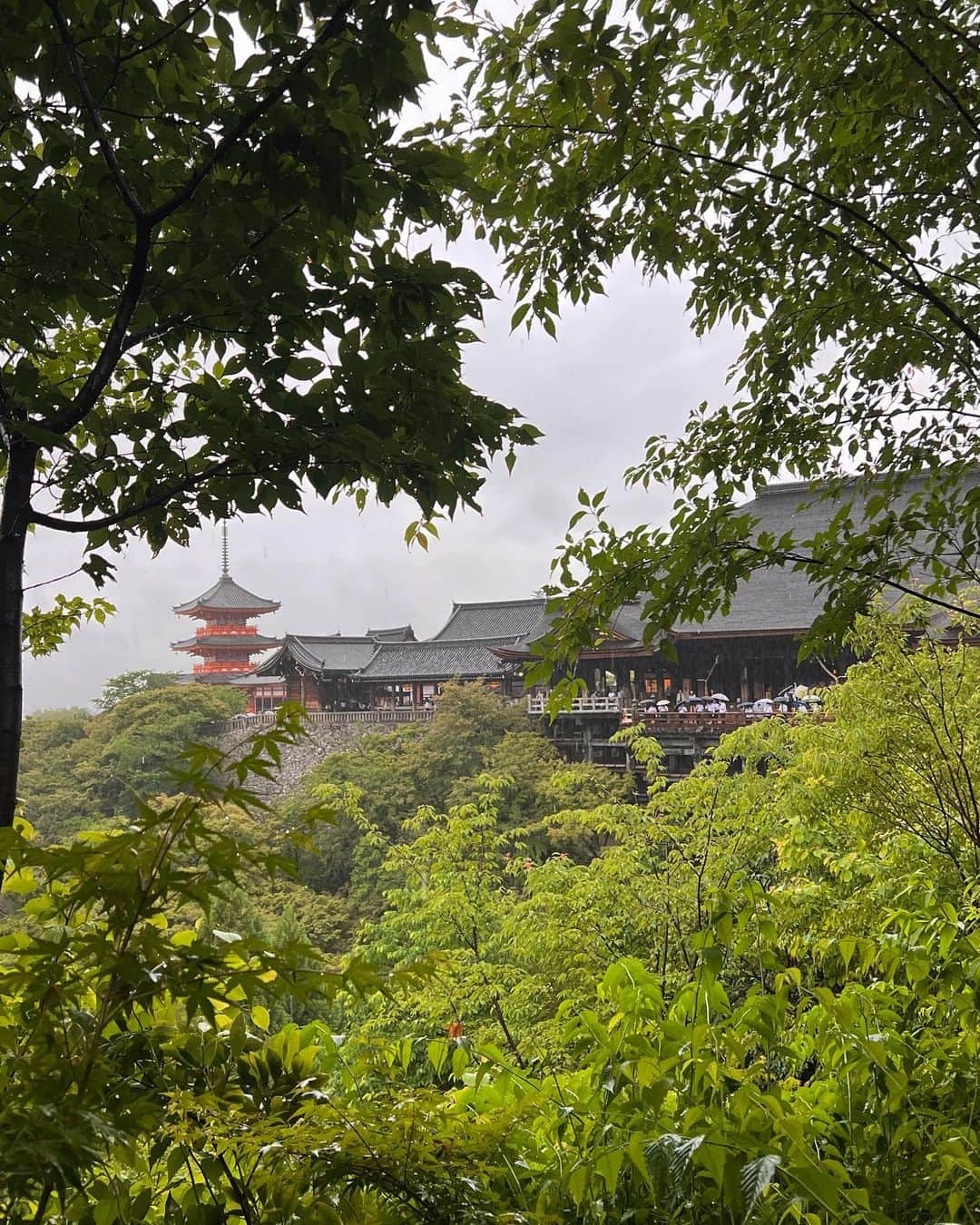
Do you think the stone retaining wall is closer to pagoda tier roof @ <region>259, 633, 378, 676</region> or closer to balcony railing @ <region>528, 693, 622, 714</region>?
pagoda tier roof @ <region>259, 633, 378, 676</region>

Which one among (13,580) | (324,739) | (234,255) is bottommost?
(324,739)

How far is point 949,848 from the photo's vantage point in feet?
10.2

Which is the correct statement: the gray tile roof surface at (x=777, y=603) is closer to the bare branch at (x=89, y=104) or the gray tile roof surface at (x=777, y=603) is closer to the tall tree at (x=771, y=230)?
the tall tree at (x=771, y=230)

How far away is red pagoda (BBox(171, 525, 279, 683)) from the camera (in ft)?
83.4

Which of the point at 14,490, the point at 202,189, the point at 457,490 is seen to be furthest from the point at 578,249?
the point at 14,490

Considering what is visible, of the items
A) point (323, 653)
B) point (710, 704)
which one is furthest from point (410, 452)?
point (323, 653)

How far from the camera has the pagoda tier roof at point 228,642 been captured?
2550cm

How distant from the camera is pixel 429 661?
2038cm

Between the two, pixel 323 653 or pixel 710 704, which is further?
pixel 323 653

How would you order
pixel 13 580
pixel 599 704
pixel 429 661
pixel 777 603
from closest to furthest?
pixel 13 580, pixel 777 603, pixel 599 704, pixel 429 661

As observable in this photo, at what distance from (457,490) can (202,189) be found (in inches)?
16.1

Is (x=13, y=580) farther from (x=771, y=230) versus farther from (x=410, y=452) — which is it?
(x=771, y=230)

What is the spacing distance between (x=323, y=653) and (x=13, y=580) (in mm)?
22025

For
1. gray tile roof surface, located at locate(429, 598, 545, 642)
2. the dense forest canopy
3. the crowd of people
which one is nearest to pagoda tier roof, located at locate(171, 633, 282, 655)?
gray tile roof surface, located at locate(429, 598, 545, 642)
